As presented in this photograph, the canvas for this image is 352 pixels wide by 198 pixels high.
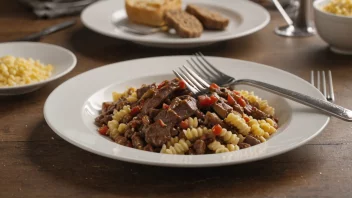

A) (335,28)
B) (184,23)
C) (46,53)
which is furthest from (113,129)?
(335,28)

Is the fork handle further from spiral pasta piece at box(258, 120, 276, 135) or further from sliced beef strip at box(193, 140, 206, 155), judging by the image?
sliced beef strip at box(193, 140, 206, 155)

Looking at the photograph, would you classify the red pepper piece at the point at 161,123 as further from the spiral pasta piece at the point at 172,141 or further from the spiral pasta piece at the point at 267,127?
the spiral pasta piece at the point at 267,127

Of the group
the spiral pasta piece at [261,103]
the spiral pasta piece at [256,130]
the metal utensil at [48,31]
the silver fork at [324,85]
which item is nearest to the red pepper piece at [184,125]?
the spiral pasta piece at [256,130]

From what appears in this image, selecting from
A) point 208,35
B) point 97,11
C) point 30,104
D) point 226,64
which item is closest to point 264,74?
point 226,64

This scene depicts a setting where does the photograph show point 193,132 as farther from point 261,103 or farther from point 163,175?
point 261,103

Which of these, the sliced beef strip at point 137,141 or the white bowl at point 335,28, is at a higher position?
the sliced beef strip at point 137,141

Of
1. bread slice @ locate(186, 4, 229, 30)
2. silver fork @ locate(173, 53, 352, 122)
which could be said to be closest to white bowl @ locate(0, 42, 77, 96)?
silver fork @ locate(173, 53, 352, 122)
